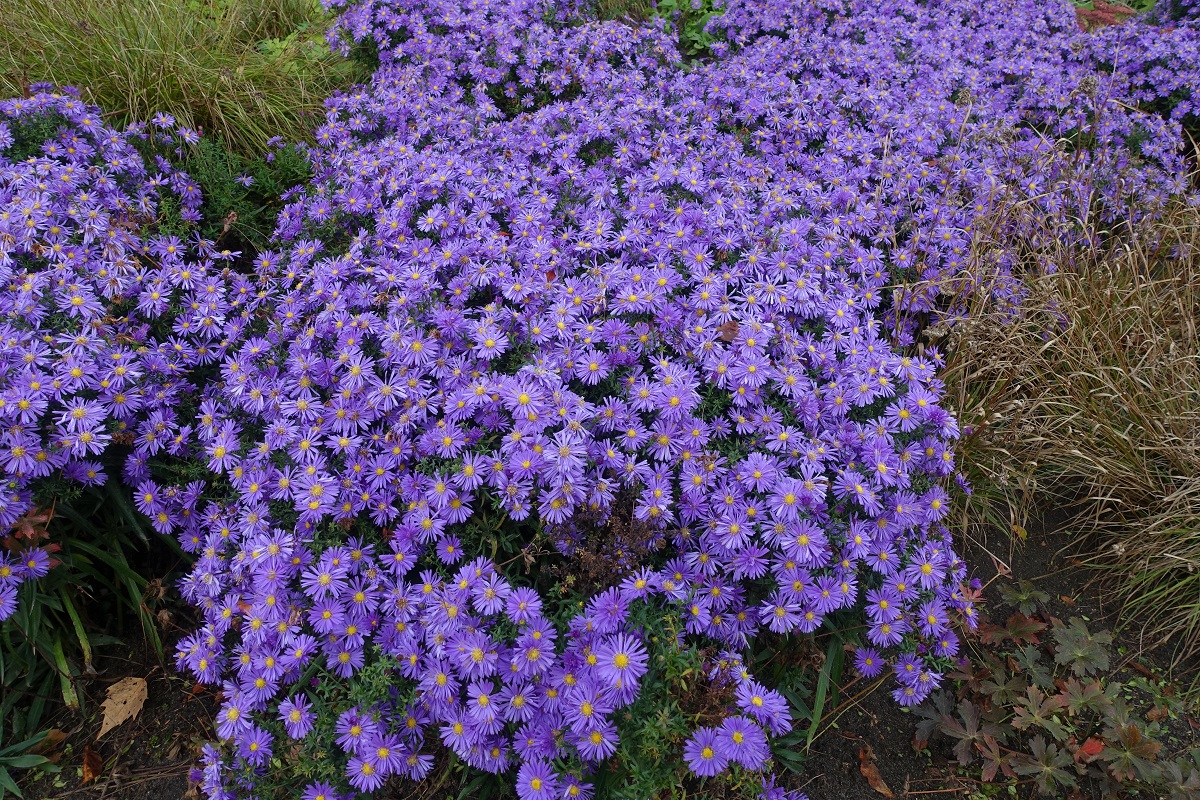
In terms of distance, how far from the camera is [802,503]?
2051mm

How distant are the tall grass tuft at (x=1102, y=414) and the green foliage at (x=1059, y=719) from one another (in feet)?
1.14

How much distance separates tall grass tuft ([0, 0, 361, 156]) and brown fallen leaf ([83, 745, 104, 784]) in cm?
298

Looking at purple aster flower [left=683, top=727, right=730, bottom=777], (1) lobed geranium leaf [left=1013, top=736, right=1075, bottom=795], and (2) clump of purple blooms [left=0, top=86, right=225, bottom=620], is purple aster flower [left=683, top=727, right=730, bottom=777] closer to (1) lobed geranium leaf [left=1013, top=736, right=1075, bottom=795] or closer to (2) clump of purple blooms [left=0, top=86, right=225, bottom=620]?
(1) lobed geranium leaf [left=1013, top=736, right=1075, bottom=795]

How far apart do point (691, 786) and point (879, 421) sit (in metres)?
1.23

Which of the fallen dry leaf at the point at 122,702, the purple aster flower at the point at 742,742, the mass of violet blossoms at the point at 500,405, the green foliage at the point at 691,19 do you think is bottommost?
the fallen dry leaf at the point at 122,702

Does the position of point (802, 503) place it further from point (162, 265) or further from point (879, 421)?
point (162, 265)

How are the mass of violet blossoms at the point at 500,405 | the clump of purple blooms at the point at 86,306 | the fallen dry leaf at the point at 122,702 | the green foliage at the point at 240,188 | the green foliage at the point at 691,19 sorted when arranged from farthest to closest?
1. the green foliage at the point at 691,19
2. the green foliage at the point at 240,188
3. the fallen dry leaf at the point at 122,702
4. the clump of purple blooms at the point at 86,306
5. the mass of violet blossoms at the point at 500,405

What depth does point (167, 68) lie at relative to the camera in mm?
4090

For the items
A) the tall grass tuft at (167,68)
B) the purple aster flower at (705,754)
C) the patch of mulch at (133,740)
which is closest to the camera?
the purple aster flower at (705,754)

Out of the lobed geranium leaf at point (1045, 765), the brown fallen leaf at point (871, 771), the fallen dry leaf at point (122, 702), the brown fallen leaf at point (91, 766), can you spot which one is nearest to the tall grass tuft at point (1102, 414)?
the lobed geranium leaf at point (1045, 765)

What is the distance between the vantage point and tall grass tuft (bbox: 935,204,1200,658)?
271cm

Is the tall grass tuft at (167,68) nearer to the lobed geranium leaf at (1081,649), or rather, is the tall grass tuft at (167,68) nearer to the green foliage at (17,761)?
the green foliage at (17,761)

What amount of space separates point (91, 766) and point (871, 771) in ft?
8.19

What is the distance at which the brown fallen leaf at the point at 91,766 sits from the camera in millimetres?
2303
